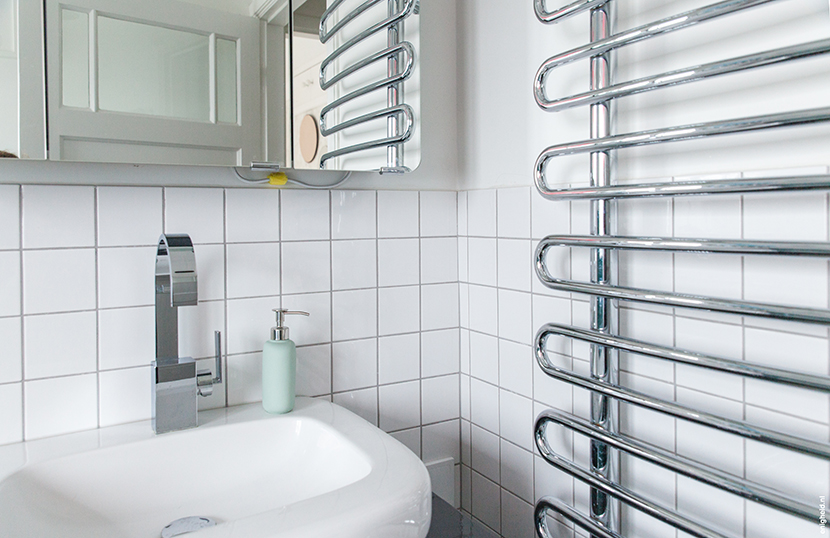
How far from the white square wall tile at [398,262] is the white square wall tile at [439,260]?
18mm

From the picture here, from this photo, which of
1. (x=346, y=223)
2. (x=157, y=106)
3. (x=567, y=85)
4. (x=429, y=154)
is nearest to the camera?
(x=157, y=106)

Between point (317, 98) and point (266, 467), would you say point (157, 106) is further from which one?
point (266, 467)

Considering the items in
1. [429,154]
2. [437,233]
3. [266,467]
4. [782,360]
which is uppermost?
[429,154]

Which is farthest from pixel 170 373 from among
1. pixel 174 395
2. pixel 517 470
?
pixel 517 470

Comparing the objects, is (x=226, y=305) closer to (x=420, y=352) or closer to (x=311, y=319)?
(x=311, y=319)

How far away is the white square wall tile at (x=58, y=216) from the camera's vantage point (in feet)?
2.95

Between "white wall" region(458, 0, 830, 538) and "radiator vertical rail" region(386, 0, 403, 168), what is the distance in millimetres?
184

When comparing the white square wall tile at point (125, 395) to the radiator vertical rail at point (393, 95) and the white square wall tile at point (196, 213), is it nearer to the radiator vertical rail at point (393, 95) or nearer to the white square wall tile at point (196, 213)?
the white square wall tile at point (196, 213)

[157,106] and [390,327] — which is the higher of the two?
[157,106]

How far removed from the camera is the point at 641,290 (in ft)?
2.57

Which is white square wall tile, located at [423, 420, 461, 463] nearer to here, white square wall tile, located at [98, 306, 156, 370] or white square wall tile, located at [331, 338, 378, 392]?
white square wall tile, located at [331, 338, 378, 392]

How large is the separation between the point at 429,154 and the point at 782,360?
82 centimetres

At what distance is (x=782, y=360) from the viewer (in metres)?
0.70

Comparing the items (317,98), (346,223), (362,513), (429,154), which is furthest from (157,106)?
(362,513)
